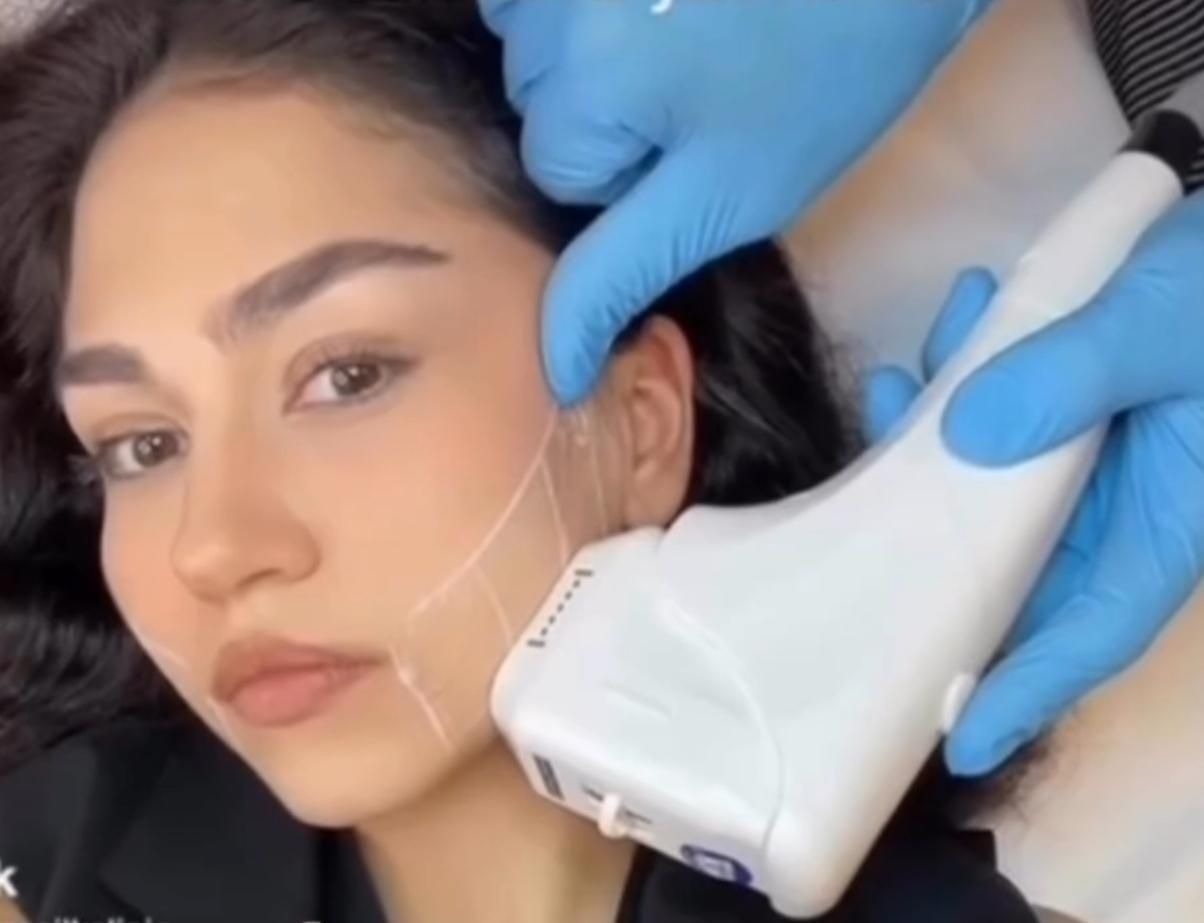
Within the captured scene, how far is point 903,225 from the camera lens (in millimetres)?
1631

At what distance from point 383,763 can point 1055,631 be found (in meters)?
0.34

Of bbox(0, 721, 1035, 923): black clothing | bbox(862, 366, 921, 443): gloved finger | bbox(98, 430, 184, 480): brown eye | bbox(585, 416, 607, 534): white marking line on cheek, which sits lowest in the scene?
bbox(0, 721, 1035, 923): black clothing

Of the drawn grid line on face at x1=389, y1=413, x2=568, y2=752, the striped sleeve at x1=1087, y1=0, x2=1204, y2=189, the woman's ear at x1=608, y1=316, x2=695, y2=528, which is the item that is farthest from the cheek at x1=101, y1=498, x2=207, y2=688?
the striped sleeve at x1=1087, y1=0, x2=1204, y2=189

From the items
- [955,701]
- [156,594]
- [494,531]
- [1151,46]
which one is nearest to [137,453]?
[156,594]

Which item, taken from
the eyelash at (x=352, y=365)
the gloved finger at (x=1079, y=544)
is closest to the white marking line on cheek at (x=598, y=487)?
the eyelash at (x=352, y=365)

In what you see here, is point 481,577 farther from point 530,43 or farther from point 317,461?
point 530,43

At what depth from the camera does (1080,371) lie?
4.07ft

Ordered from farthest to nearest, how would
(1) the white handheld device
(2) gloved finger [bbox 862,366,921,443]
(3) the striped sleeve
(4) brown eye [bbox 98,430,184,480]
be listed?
(3) the striped sleeve, (2) gloved finger [bbox 862,366,921,443], (4) brown eye [bbox 98,430,184,480], (1) the white handheld device

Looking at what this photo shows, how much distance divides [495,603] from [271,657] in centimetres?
11

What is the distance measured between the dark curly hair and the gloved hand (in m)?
0.12

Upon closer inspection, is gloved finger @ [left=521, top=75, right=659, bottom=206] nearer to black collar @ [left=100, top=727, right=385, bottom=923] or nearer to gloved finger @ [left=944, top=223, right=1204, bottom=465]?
gloved finger @ [left=944, top=223, right=1204, bottom=465]

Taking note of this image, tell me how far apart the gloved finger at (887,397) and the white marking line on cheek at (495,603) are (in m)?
0.27

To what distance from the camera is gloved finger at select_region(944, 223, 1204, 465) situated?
123cm

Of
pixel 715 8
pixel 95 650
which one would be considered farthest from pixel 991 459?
pixel 95 650
